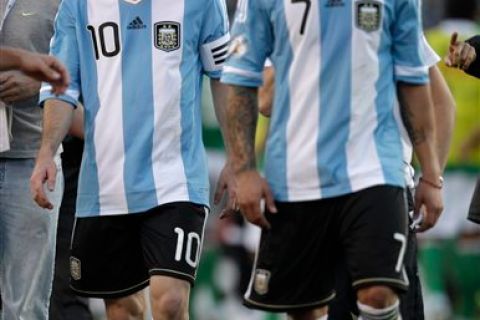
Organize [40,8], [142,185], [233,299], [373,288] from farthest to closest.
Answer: [233,299] < [40,8] < [142,185] < [373,288]

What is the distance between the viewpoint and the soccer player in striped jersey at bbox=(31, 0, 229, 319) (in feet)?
29.4

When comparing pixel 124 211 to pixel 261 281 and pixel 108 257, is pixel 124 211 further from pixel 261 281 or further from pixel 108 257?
pixel 261 281

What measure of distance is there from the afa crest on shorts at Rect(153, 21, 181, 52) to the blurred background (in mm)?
5563

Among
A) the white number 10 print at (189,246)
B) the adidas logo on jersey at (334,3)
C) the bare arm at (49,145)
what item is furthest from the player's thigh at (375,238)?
the bare arm at (49,145)

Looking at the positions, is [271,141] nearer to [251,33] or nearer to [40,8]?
[251,33]

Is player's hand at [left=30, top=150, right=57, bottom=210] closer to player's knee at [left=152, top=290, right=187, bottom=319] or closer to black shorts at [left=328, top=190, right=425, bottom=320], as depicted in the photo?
player's knee at [left=152, top=290, right=187, bottom=319]

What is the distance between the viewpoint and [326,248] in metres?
8.06

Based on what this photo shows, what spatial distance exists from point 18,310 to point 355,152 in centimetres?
240

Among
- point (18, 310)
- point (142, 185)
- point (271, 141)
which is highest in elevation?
point (271, 141)

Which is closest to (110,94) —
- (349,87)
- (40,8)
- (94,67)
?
(94,67)

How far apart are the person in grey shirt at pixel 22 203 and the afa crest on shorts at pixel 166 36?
0.87 m

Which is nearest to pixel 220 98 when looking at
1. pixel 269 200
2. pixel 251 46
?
pixel 251 46

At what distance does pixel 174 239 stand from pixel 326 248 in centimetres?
111

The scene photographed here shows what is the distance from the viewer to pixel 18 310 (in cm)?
947
